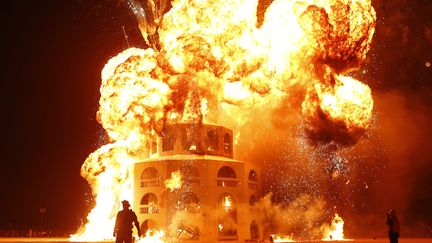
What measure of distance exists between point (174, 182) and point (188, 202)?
7.68 feet

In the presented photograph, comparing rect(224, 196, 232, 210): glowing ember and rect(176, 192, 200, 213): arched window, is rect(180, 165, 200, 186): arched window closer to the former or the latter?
A: rect(176, 192, 200, 213): arched window

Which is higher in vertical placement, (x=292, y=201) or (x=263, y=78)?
(x=263, y=78)

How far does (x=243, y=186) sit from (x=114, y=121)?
47.8 feet

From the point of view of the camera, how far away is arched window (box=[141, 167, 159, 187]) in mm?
48934

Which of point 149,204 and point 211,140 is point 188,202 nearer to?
point 149,204

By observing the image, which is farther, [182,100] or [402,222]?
[402,222]

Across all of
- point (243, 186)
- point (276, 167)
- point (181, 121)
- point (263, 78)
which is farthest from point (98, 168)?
point (276, 167)

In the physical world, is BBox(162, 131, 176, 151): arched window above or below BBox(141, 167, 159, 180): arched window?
above

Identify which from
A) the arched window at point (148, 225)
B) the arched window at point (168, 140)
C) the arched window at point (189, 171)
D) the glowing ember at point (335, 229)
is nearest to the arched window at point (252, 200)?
the arched window at point (189, 171)

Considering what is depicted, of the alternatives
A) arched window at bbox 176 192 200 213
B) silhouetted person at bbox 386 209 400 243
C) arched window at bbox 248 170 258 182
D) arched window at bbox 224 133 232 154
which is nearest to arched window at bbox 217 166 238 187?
arched window at bbox 176 192 200 213

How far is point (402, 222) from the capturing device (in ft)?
184

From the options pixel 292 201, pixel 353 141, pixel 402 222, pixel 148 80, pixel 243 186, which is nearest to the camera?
pixel 353 141

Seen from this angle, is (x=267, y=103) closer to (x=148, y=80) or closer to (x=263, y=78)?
(x=263, y=78)

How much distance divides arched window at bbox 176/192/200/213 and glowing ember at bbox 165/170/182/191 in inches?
37.3
